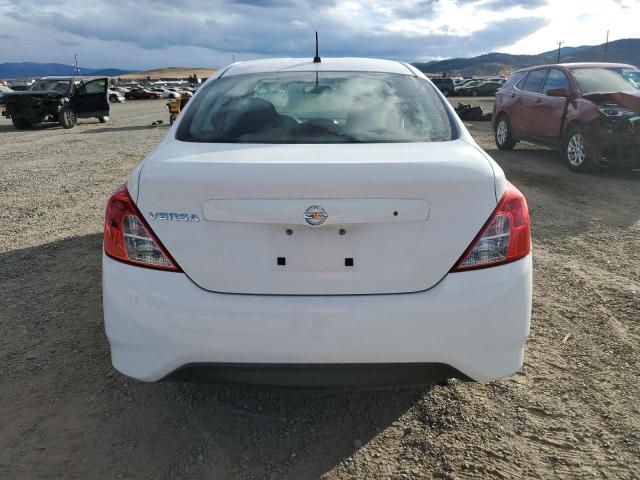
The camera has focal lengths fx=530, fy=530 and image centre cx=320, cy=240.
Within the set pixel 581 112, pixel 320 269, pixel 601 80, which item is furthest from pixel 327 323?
pixel 601 80

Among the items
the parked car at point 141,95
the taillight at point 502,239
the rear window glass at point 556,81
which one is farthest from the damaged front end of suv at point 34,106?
the parked car at point 141,95

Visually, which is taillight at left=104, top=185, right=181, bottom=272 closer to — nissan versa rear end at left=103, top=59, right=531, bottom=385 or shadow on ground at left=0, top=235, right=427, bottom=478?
nissan versa rear end at left=103, top=59, right=531, bottom=385

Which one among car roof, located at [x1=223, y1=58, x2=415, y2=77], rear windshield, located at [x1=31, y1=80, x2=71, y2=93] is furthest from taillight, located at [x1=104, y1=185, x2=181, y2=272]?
rear windshield, located at [x1=31, y1=80, x2=71, y2=93]

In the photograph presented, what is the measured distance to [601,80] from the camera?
8727 millimetres

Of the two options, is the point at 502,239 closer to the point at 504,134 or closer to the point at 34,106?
the point at 504,134

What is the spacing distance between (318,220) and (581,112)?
778 centimetres

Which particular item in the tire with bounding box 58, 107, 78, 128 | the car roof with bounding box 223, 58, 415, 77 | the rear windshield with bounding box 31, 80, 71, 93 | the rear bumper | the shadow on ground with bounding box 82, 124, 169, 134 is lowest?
the shadow on ground with bounding box 82, 124, 169, 134

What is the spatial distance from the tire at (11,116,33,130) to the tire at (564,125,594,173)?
1633cm

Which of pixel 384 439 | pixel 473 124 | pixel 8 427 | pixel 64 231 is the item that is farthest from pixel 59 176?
pixel 473 124

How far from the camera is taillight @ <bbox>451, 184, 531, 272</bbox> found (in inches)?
79.4

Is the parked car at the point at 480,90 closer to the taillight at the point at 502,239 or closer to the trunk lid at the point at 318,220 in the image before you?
the taillight at the point at 502,239

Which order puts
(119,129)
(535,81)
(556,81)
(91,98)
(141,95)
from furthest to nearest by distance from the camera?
(141,95)
(91,98)
(119,129)
(535,81)
(556,81)

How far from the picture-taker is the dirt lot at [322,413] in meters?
2.21

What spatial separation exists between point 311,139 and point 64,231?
4.06m
